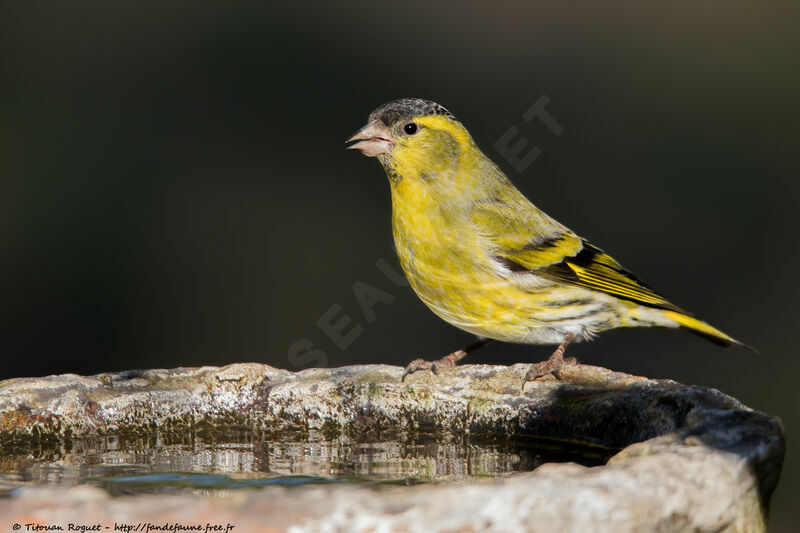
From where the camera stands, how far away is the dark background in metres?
7.29

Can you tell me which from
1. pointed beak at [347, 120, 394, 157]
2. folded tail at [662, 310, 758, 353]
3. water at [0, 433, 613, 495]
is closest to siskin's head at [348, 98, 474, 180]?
pointed beak at [347, 120, 394, 157]

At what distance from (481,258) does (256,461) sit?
1.21m

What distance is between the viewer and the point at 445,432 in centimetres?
314

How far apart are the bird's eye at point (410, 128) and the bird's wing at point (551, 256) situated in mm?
390

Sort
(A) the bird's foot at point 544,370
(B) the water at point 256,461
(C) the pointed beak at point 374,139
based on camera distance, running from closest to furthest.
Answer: (B) the water at point 256,461, (A) the bird's foot at point 544,370, (C) the pointed beak at point 374,139

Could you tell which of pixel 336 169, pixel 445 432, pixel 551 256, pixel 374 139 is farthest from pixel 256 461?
pixel 336 169

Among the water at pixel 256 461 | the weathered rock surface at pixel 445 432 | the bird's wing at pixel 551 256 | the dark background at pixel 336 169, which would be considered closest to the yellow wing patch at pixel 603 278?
the bird's wing at pixel 551 256

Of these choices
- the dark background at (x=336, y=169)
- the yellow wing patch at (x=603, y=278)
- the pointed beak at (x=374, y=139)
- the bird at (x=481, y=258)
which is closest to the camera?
the bird at (x=481, y=258)

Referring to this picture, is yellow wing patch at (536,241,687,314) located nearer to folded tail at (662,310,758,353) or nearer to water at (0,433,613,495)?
folded tail at (662,310,758,353)

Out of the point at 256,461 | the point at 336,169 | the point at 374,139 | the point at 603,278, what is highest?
the point at 336,169

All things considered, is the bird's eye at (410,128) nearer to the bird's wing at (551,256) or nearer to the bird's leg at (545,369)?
the bird's wing at (551,256)

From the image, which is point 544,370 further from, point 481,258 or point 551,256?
point 551,256

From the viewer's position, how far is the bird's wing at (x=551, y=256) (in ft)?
12.5

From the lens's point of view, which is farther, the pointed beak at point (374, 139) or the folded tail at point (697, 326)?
the folded tail at point (697, 326)
